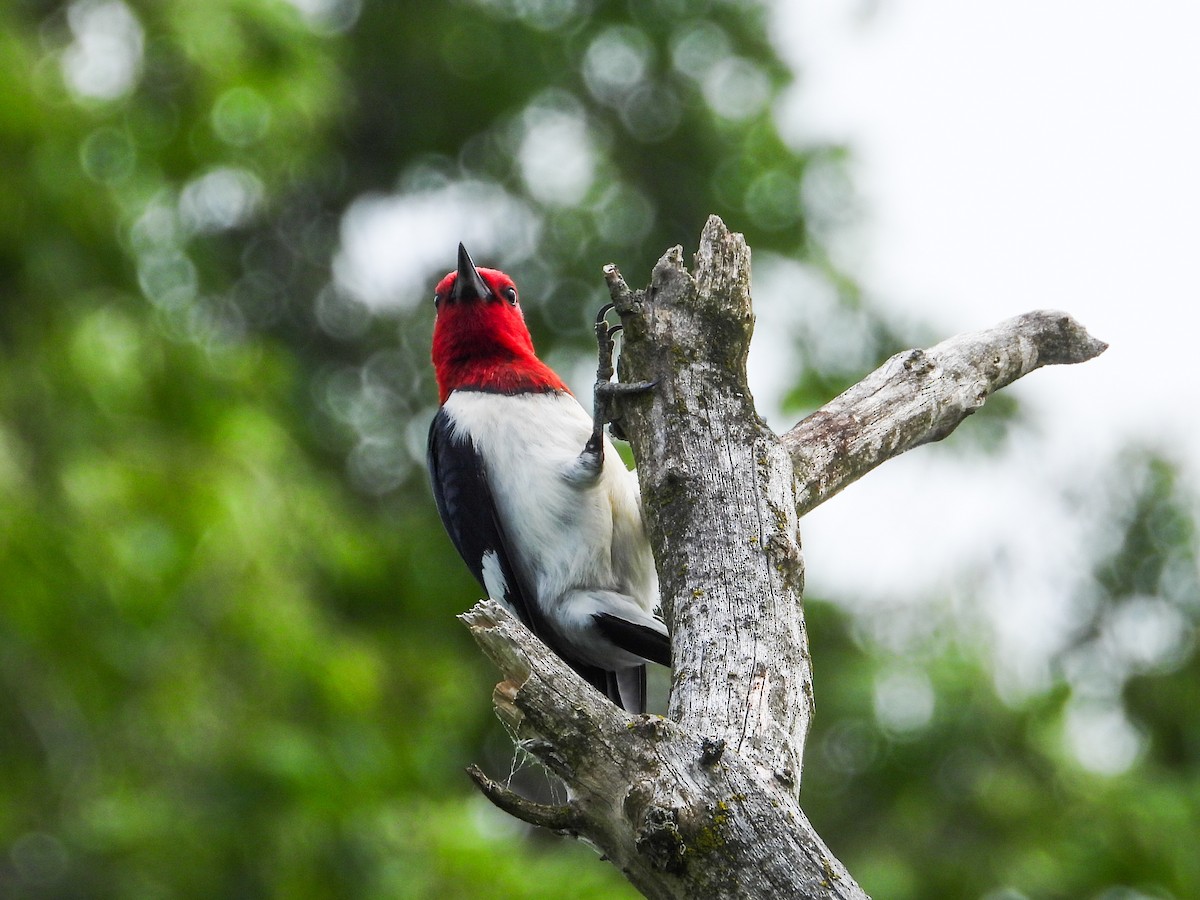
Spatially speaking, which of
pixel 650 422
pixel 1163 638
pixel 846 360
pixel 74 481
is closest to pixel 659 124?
pixel 846 360

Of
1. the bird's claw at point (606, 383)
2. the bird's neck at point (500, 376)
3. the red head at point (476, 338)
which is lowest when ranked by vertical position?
the bird's claw at point (606, 383)

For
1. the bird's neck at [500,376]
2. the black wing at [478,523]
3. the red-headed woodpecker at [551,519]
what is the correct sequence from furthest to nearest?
the bird's neck at [500,376] → the black wing at [478,523] → the red-headed woodpecker at [551,519]

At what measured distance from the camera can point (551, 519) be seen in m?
3.48

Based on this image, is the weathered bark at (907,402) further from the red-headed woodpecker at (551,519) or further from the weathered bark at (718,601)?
the red-headed woodpecker at (551,519)

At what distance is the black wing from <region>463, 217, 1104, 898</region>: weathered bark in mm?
1049

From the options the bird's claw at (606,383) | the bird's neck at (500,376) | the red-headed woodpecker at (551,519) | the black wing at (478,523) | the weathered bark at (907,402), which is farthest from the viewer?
the bird's neck at (500,376)

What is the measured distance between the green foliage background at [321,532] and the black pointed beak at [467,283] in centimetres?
183

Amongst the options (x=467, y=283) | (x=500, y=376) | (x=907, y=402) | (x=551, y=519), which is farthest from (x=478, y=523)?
(x=907, y=402)

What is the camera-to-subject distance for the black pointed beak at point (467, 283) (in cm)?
401

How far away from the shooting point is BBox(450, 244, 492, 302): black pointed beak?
401 centimetres

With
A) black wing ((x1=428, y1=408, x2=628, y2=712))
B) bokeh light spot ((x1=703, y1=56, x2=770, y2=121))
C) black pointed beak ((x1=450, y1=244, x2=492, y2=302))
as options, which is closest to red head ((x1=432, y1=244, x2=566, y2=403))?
black pointed beak ((x1=450, y1=244, x2=492, y2=302))

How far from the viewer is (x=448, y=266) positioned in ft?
31.5

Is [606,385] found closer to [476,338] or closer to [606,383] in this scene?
[606,383]

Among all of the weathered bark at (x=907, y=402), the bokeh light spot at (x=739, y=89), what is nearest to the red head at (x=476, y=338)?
the weathered bark at (x=907, y=402)
